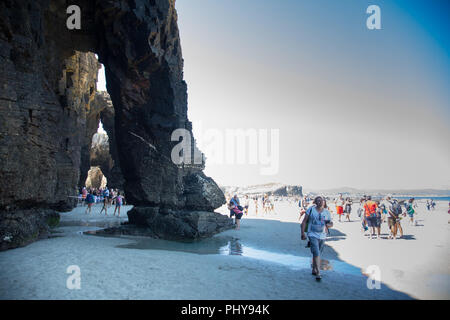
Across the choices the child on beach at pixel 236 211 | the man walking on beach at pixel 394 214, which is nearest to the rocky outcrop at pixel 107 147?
the child on beach at pixel 236 211

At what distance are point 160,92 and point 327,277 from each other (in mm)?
11870

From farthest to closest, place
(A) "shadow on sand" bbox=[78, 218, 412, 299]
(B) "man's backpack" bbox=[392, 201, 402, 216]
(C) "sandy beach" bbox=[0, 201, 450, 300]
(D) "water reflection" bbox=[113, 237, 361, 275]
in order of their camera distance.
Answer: (B) "man's backpack" bbox=[392, 201, 402, 216] → (D) "water reflection" bbox=[113, 237, 361, 275] → (A) "shadow on sand" bbox=[78, 218, 412, 299] → (C) "sandy beach" bbox=[0, 201, 450, 300]

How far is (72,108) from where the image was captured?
14664 millimetres

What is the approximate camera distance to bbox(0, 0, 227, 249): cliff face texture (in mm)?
7852

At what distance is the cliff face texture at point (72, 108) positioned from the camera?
309 inches

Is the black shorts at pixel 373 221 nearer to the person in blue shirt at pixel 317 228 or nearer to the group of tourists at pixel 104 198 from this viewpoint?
the person in blue shirt at pixel 317 228

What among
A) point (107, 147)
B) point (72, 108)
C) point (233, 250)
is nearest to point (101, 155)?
point (107, 147)

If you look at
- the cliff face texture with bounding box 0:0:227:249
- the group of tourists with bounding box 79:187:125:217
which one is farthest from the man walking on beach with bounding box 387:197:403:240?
the group of tourists with bounding box 79:187:125:217

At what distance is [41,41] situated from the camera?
9977mm

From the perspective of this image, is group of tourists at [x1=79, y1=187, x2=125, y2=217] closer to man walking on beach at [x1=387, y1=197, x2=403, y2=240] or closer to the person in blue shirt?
the person in blue shirt

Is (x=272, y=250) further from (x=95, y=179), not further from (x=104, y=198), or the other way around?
(x=95, y=179)

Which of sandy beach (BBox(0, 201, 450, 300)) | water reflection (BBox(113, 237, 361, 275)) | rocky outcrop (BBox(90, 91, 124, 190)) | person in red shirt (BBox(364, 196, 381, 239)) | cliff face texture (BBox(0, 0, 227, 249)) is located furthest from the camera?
rocky outcrop (BBox(90, 91, 124, 190))
